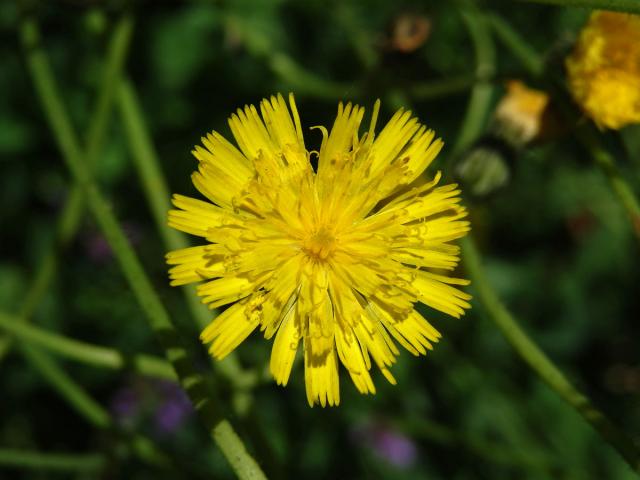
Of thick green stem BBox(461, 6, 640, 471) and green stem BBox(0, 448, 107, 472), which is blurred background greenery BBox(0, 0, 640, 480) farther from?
thick green stem BBox(461, 6, 640, 471)

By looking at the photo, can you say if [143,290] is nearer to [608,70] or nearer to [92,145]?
[92,145]

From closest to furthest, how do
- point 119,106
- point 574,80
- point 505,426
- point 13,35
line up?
point 574,80 → point 119,106 → point 505,426 → point 13,35

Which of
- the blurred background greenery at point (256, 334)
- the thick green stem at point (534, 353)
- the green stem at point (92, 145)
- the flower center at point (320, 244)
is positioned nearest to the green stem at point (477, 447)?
the blurred background greenery at point (256, 334)

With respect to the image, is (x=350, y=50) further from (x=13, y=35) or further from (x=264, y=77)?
(x=13, y=35)

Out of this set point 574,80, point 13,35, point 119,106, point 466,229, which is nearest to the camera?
point 466,229

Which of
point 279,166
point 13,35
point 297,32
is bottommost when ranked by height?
point 279,166

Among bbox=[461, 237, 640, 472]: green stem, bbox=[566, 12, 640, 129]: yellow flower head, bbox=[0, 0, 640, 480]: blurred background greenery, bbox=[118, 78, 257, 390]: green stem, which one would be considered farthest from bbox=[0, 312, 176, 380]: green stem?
bbox=[566, 12, 640, 129]: yellow flower head

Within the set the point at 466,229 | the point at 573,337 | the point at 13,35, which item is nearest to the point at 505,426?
the point at 573,337
